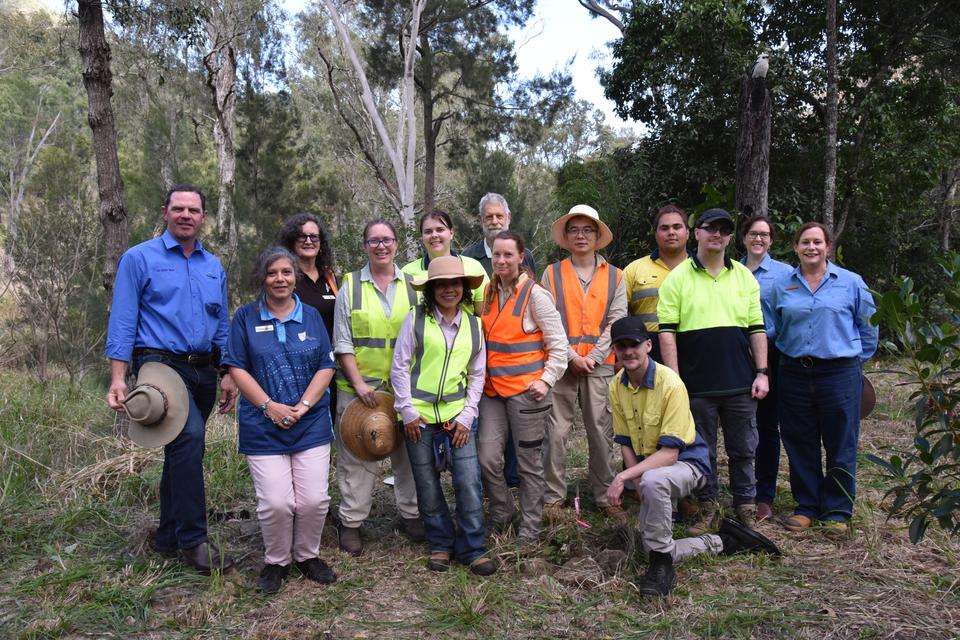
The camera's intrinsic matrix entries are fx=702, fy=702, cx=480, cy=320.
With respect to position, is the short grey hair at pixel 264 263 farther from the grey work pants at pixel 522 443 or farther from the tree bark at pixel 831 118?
the tree bark at pixel 831 118

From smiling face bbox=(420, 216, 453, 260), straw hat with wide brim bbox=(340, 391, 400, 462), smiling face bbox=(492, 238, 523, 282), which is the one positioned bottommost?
straw hat with wide brim bbox=(340, 391, 400, 462)

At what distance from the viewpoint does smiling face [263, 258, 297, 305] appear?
351cm

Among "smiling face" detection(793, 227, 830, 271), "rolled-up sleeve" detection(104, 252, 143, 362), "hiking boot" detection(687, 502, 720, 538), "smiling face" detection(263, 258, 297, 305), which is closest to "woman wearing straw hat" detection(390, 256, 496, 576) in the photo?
"smiling face" detection(263, 258, 297, 305)

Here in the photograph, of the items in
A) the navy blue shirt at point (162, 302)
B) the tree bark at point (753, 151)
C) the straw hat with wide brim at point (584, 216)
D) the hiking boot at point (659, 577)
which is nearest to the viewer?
the hiking boot at point (659, 577)

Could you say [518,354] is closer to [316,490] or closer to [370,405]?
[370,405]

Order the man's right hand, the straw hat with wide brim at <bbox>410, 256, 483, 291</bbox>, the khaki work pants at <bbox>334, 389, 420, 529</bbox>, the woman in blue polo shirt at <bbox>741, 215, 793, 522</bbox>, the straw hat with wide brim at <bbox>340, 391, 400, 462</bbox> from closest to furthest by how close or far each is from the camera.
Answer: the man's right hand < the straw hat with wide brim at <bbox>410, 256, 483, 291</bbox> < the straw hat with wide brim at <bbox>340, 391, 400, 462</bbox> < the khaki work pants at <bbox>334, 389, 420, 529</bbox> < the woman in blue polo shirt at <bbox>741, 215, 793, 522</bbox>

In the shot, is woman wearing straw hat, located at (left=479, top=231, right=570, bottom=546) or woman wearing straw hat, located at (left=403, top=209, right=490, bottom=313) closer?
woman wearing straw hat, located at (left=479, top=231, right=570, bottom=546)

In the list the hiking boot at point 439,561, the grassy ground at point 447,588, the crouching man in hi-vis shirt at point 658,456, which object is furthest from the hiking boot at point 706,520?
the hiking boot at point 439,561

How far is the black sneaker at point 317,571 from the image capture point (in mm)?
3578

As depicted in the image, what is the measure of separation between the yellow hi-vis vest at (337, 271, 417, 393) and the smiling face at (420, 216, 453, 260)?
438 millimetres

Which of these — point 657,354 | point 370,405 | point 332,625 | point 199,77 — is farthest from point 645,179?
point 199,77

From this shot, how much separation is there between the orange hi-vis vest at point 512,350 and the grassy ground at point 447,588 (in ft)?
2.80

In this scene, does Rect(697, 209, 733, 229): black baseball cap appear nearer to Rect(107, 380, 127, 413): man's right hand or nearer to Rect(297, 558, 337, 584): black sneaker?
Rect(297, 558, 337, 584): black sneaker

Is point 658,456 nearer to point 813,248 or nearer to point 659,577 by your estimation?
point 659,577
